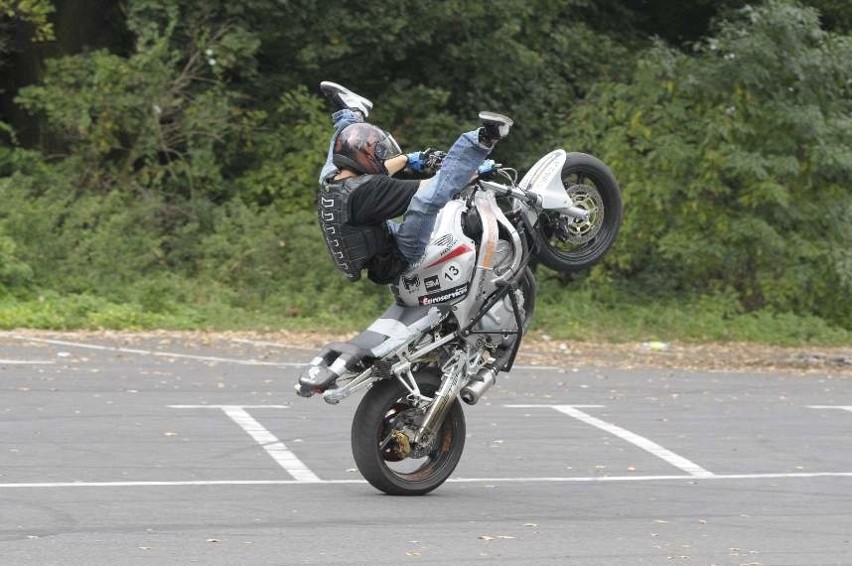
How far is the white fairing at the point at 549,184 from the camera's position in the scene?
30.5 ft

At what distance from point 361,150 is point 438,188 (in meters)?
0.46

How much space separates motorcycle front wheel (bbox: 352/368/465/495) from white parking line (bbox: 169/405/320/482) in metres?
0.65

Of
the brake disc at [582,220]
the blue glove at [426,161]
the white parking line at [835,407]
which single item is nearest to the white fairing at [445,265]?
the blue glove at [426,161]

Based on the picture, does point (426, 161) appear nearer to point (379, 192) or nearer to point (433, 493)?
point (379, 192)

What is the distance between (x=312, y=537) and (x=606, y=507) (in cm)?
184

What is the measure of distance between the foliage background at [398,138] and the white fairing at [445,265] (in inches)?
394

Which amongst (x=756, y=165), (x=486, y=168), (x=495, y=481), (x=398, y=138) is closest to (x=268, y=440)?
(x=495, y=481)

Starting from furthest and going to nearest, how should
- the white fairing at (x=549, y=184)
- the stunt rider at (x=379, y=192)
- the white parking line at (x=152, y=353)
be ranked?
the white parking line at (x=152, y=353), the white fairing at (x=549, y=184), the stunt rider at (x=379, y=192)

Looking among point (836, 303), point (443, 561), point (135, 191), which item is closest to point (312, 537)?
point (443, 561)

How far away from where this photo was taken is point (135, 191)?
966 inches

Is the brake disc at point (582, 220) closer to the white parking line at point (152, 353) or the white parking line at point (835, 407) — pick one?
the white parking line at point (835, 407)

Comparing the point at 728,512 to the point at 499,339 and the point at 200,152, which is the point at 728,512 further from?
the point at 200,152

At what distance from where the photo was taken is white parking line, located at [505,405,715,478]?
406 inches

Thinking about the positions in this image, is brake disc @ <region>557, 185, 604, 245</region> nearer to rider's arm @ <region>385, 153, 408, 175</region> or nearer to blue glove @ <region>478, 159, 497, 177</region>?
blue glove @ <region>478, 159, 497, 177</region>
